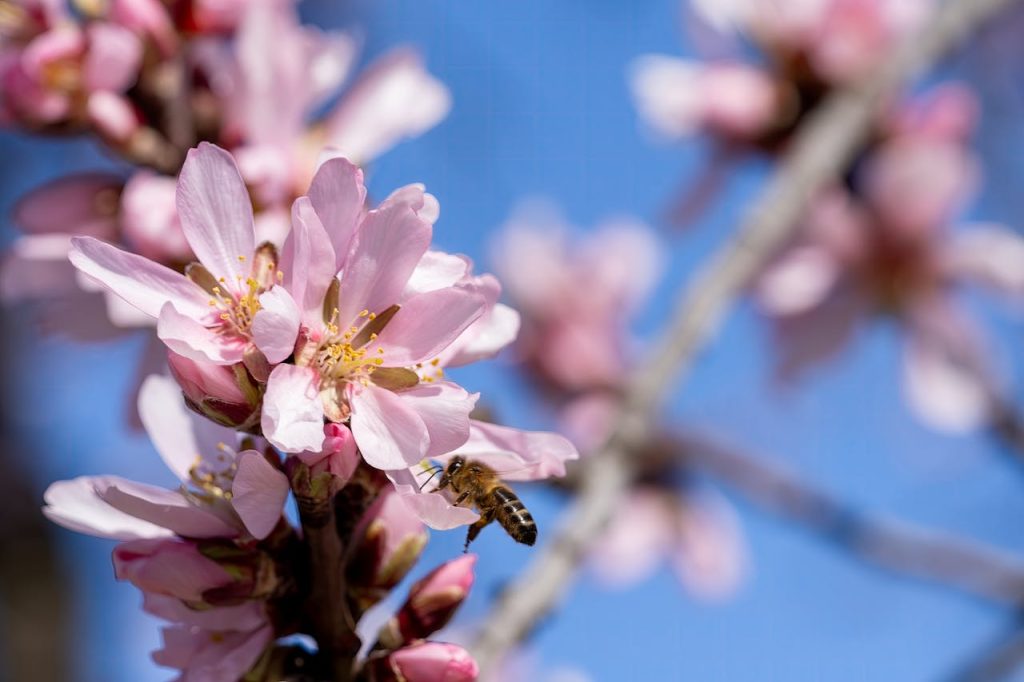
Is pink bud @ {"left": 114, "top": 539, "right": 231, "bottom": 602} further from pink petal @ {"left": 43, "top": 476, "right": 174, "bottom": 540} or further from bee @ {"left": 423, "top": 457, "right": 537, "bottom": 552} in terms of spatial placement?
bee @ {"left": 423, "top": 457, "right": 537, "bottom": 552}

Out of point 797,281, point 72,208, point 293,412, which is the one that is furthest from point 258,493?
point 797,281

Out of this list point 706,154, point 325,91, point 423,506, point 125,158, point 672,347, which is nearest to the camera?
point 423,506

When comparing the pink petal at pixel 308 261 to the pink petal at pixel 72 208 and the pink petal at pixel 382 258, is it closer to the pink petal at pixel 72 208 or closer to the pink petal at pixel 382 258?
the pink petal at pixel 382 258

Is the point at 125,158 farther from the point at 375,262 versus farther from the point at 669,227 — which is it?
the point at 669,227

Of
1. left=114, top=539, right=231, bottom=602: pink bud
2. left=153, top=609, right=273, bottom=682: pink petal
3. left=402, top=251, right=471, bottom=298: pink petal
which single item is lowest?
left=153, top=609, right=273, bottom=682: pink petal

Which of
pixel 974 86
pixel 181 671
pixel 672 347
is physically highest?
pixel 974 86

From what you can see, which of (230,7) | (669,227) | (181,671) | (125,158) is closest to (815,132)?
(669,227)

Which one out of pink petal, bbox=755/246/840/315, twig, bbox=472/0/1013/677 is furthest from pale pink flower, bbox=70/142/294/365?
pink petal, bbox=755/246/840/315
